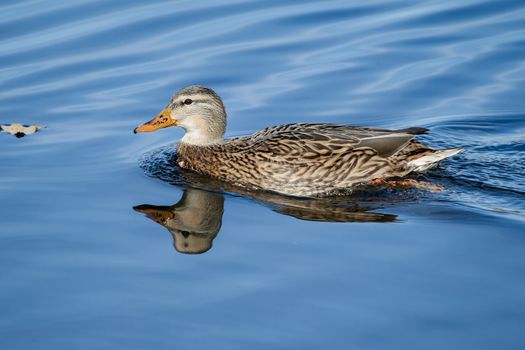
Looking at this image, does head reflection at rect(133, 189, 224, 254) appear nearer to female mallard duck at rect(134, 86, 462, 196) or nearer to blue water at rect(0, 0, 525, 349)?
blue water at rect(0, 0, 525, 349)

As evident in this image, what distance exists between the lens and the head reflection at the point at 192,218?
954cm

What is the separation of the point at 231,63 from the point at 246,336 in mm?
8487

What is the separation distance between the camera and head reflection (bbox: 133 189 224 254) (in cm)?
954

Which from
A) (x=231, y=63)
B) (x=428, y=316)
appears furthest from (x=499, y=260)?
(x=231, y=63)

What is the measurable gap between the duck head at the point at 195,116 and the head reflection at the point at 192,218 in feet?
4.17

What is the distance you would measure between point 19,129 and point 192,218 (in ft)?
12.5

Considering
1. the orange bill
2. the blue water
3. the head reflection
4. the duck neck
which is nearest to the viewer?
the blue water

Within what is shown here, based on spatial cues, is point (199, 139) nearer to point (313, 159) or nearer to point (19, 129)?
point (313, 159)

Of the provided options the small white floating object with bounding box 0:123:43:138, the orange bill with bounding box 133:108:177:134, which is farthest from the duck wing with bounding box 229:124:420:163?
the small white floating object with bounding box 0:123:43:138

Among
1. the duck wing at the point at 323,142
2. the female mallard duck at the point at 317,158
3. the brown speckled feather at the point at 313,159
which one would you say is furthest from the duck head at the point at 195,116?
the duck wing at the point at 323,142

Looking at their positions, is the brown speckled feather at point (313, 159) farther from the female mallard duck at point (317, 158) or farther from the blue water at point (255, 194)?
Answer: the blue water at point (255, 194)

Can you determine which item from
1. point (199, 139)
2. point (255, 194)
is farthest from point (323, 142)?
point (199, 139)

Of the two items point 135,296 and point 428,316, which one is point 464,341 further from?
point 135,296

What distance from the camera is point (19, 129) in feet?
42.7
